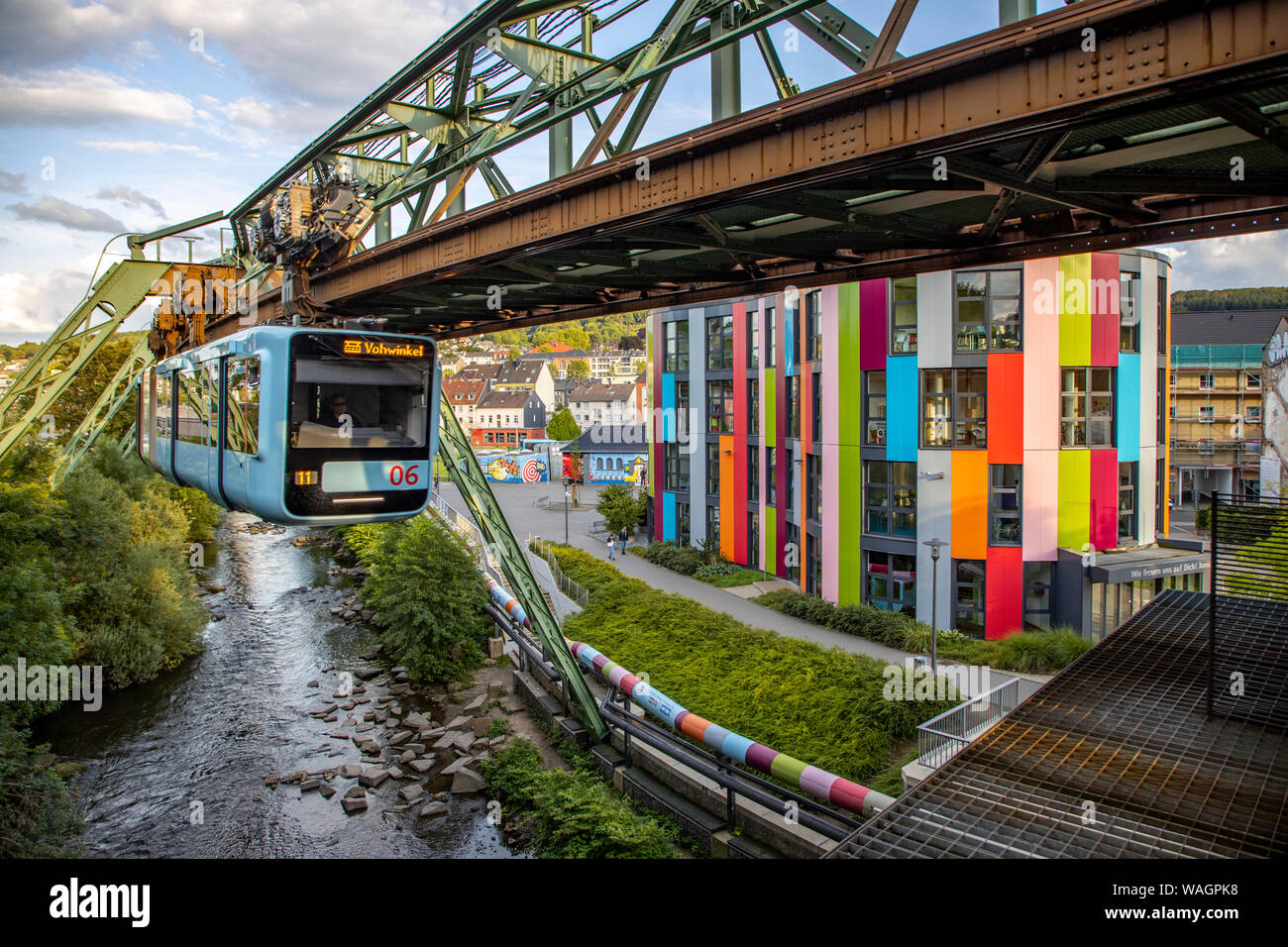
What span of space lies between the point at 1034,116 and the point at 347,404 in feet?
26.3

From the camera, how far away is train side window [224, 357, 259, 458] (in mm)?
9977

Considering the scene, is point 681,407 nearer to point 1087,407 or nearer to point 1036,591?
point 1087,407

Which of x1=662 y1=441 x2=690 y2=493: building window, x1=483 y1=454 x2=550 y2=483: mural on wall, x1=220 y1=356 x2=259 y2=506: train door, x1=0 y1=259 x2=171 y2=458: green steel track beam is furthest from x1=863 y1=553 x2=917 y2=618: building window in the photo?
x1=483 y1=454 x2=550 y2=483: mural on wall

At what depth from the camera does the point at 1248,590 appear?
775 cm

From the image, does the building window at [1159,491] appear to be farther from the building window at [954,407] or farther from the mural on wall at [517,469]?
the mural on wall at [517,469]

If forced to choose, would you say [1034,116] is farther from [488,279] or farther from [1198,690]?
[488,279]

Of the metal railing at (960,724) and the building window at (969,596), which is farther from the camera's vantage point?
the building window at (969,596)

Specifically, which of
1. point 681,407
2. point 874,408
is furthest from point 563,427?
point 874,408

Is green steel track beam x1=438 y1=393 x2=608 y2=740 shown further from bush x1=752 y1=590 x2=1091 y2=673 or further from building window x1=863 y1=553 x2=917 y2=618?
building window x1=863 y1=553 x2=917 y2=618

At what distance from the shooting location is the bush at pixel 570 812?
38.0ft

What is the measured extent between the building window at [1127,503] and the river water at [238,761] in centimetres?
1750

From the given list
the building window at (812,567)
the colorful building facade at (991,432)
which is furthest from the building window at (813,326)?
the building window at (812,567)

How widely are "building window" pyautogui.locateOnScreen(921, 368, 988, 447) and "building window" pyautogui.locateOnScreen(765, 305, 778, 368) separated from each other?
27.4ft
